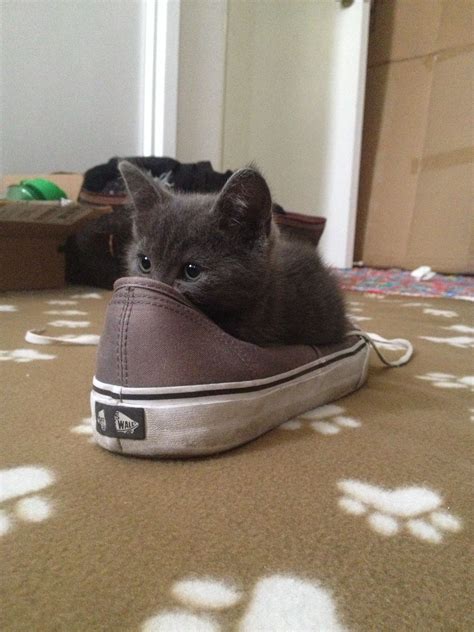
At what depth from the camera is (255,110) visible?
293 cm

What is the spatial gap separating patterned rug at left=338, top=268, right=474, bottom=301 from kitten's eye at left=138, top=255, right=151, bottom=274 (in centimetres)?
140

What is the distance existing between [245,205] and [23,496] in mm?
407

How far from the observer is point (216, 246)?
661 millimetres

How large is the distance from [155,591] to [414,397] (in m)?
0.57

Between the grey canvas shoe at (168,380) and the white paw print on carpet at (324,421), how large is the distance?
0.09 metres

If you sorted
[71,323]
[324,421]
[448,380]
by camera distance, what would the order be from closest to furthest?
[324,421] → [448,380] → [71,323]

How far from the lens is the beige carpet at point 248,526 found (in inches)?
14.5

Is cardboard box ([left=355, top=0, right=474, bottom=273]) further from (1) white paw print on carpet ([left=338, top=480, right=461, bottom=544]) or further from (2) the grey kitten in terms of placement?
(1) white paw print on carpet ([left=338, top=480, right=461, bottom=544])

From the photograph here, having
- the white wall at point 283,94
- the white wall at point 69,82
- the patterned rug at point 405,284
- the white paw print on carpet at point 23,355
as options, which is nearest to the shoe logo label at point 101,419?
the white paw print on carpet at point 23,355

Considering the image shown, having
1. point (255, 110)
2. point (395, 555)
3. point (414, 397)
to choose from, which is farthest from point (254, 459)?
point (255, 110)

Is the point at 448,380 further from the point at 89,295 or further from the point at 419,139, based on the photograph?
the point at 419,139

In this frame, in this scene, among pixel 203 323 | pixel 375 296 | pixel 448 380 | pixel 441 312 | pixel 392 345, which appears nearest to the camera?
pixel 203 323

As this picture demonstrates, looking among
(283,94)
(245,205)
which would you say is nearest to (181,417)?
(245,205)

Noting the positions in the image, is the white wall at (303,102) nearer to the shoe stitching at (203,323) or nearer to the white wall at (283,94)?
the white wall at (283,94)
